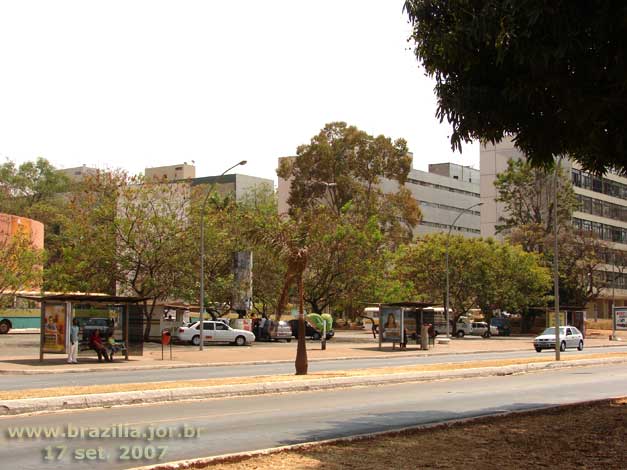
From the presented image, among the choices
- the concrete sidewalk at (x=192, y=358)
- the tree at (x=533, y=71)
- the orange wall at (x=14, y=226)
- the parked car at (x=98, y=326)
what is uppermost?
the orange wall at (x=14, y=226)

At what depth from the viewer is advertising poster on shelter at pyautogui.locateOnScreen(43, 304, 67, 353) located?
2944 cm

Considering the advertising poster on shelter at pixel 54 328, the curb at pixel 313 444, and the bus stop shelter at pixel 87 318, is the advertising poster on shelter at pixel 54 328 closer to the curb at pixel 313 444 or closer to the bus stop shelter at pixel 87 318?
the bus stop shelter at pixel 87 318

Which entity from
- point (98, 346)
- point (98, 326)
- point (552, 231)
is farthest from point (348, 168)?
point (98, 346)

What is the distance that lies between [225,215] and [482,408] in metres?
37.7

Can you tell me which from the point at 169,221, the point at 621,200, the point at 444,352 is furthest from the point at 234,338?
the point at 621,200

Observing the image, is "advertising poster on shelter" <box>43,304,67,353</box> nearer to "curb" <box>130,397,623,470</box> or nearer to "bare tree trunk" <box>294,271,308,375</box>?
"bare tree trunk" <box>294,271,308,375</box>

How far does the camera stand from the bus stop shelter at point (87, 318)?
95.8 feet

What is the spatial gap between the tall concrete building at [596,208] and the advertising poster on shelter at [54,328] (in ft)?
225

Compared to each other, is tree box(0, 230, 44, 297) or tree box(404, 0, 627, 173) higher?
tree box(404, 0, 627, 173)

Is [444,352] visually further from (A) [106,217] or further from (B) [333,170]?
(B) [333,170]

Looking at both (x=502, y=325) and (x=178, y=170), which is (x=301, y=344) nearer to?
(x=502, y=325)

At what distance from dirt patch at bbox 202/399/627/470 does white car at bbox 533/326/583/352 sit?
1184 inches

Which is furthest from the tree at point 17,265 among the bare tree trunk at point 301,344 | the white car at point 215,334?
the bare tree trunk at point 301,344

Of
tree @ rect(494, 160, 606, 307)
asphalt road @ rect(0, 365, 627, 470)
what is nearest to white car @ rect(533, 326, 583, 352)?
asphalt road @ rect(0, 365, 627, 470)
